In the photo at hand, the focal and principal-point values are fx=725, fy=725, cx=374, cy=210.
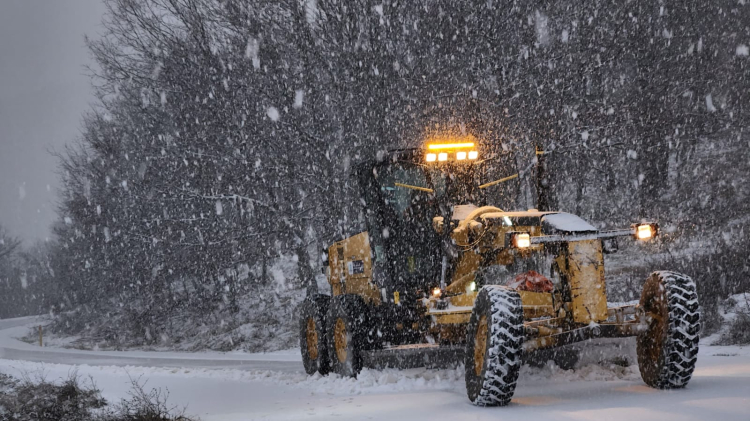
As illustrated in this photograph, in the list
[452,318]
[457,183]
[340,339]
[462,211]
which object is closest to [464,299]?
[452,318]

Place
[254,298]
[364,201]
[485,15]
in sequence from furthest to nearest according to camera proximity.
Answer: [254,298] → [485,15] → [364,201]

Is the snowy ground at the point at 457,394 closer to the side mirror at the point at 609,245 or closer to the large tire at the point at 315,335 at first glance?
the large tire at the point at 315,335

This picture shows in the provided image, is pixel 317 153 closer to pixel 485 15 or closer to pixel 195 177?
pixel 195 177

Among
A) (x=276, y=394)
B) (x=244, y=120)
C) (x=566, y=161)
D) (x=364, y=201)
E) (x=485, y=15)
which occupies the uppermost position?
(x=485, y=15)

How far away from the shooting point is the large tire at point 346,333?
31.9 feet

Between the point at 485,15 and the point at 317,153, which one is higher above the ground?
the point at 485,15

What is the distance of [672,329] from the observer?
6395mm

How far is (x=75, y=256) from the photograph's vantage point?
34344mm

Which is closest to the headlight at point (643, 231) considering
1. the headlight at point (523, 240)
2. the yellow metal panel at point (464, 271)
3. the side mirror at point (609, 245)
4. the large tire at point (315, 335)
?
the side mirror at point (609, 245)

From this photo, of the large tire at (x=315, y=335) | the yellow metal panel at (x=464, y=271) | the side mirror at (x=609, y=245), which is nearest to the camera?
the side mirror at (x=609, y=245)

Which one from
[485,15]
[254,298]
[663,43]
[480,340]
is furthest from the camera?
[254,298]

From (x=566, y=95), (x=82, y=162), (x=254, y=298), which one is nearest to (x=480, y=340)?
(x=566, y=95)

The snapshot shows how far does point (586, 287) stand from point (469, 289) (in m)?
2.55

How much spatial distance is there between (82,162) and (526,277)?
28089mm
